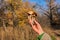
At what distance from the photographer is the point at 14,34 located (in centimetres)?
743

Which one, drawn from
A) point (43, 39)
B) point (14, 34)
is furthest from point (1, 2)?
point (43, 39)

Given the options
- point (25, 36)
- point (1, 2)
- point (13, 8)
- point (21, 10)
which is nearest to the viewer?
point (25, 36)

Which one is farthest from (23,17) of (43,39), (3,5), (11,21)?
(43,39)

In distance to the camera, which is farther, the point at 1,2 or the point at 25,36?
the point at 1,2

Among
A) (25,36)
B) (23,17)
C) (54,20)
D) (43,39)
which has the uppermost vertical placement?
(43,39)

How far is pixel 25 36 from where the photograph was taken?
730 cm

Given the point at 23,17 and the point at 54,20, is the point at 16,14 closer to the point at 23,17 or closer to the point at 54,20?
the point at 23,17

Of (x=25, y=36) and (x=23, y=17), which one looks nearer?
(x=25, y=36)

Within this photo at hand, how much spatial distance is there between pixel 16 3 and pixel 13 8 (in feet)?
1.36

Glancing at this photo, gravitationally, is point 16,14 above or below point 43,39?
below

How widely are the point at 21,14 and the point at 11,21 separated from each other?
148 centimetres

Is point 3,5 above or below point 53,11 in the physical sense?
above

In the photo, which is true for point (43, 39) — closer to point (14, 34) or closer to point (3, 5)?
point (14, 34)

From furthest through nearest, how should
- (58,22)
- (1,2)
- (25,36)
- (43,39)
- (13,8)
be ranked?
(58,22) < (13,8) < (1,2) < (25,36) < (43,39)
